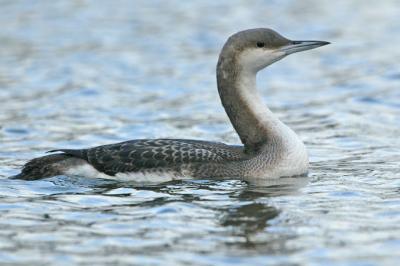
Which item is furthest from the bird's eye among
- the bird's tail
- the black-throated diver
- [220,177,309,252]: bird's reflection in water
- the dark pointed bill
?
the bird's tail

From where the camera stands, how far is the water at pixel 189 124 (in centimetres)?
738

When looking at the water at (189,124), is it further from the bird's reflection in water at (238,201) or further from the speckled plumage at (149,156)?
the speckled plumage at (149,156)

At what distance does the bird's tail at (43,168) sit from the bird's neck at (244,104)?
151 centimetres

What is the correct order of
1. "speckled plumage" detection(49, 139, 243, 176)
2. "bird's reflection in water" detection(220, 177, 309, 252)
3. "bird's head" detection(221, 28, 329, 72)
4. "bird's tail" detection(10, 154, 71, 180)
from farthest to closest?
"bird's head" detection(221, 28, 329, 72) < "bird's tail" detection(10, 154, 71, 180) < "speckled plumage" detection(49, 139, 243, 176) < "bird's reflection in water" detection(220, 177, 309, 252)

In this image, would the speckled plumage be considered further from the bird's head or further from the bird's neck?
the bird's head

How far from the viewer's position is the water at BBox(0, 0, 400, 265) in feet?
24.2

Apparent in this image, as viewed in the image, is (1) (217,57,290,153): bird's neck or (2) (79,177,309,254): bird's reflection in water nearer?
(2) (79,177,309,254): bird's reflection in water

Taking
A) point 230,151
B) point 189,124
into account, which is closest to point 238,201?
point 230,151

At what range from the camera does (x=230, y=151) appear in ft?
31.7

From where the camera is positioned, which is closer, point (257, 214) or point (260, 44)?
point (257, 214)

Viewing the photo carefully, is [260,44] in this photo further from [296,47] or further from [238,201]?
[238,201]

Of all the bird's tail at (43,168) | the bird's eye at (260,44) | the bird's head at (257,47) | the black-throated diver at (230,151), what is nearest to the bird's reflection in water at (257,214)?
the black-throated diver at (230,151)

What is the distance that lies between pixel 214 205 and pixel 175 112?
525 cm

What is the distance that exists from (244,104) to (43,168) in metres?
1.84
